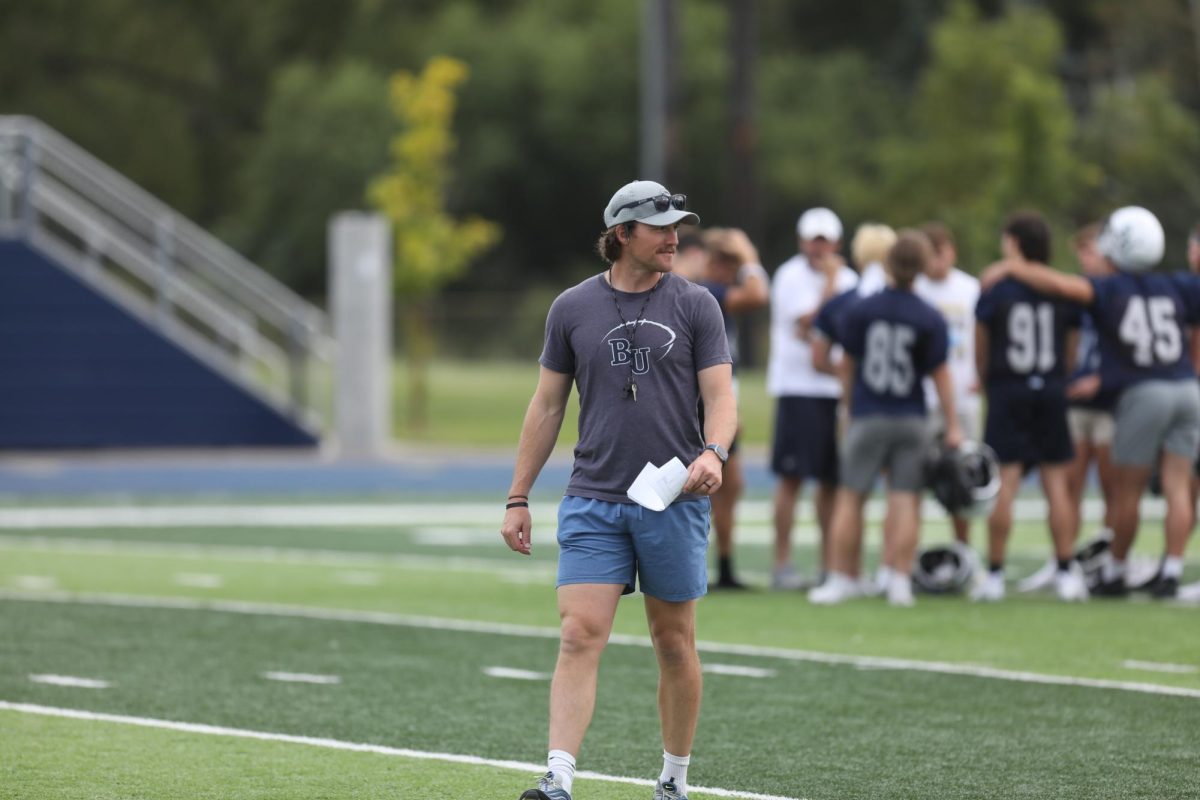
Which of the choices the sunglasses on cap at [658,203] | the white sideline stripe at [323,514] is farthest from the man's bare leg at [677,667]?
the white sideline stripe at [323,514]

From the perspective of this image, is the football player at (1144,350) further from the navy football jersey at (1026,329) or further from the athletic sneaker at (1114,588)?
the athletic sneaker at (1114,588)

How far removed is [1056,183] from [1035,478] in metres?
8.25

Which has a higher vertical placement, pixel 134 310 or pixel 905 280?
pixel 134 310

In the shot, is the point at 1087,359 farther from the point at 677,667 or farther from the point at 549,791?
the point at 549,791

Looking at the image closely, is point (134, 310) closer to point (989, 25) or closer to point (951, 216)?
point (951, 216)

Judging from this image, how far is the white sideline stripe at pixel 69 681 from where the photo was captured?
28.6ft

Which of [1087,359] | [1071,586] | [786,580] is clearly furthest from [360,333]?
[1071,586]

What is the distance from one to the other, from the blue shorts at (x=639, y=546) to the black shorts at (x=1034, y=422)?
5400 mm

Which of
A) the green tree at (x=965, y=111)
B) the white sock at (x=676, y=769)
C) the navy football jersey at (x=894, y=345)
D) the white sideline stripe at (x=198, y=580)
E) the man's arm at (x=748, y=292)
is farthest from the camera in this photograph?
the green tree at (x=965, y=111)

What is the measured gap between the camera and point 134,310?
23984mm

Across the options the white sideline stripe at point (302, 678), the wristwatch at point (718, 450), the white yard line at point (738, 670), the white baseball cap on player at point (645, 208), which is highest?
the white baseball cap on player at point (645, 208)

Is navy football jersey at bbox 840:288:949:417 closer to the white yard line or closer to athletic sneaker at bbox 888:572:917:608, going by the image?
athletic sneaker at bbox 888:572:917:608

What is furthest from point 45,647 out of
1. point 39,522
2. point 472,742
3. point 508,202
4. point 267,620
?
point 508,202

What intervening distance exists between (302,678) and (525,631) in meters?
1.72
